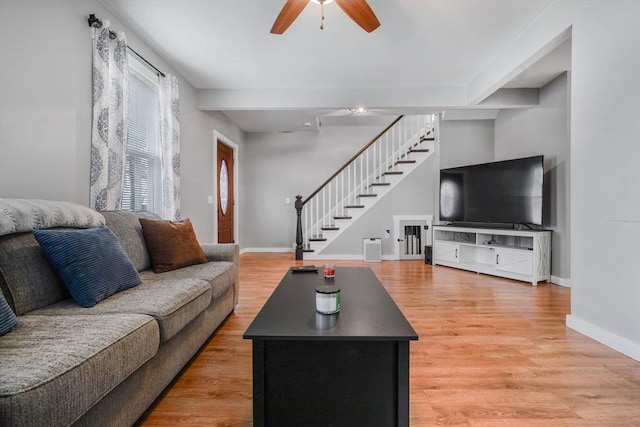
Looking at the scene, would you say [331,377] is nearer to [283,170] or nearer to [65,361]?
[65,361]

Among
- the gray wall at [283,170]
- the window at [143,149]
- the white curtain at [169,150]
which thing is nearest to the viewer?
the window at [143,149]

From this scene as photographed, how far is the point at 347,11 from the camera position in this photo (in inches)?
91.7

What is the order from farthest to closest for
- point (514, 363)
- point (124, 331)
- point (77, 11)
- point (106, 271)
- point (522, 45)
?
point (522, 45)
point (77, 11)
point (514, 363)
point (106, 271)
point (124, 331)

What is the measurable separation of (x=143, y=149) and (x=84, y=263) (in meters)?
2.06

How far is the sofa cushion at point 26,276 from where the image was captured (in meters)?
1.45

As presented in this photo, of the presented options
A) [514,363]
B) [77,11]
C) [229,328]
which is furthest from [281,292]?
[77,11]

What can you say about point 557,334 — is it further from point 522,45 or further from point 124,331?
point 124,331

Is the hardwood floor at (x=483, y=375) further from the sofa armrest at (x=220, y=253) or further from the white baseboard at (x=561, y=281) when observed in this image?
the white baseboard at (x=561, y=281)

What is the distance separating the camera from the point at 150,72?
3.40m

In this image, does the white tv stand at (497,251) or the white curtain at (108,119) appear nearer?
the white curtain at (108,119)

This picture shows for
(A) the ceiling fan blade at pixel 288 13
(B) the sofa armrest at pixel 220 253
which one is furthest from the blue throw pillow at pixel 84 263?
(A) the ceiling fan blade at pixel 288 13

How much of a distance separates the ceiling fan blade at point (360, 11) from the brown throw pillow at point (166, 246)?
2.15 metres

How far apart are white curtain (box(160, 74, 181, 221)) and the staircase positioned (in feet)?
9.04

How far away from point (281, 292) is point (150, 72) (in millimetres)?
2987
